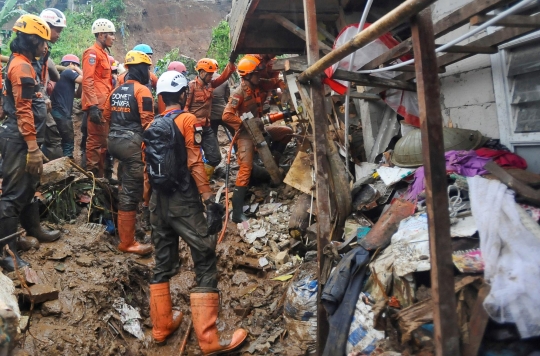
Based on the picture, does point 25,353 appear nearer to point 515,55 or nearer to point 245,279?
point 245,279

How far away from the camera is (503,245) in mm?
2275

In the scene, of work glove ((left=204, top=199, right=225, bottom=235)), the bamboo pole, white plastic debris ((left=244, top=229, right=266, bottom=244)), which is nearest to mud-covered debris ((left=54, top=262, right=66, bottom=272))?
work glove ((left=204, top=199, right=225, bottom=235))

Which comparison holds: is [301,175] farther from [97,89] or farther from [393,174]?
[97,89]

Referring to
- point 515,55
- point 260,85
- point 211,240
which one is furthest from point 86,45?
point 515,55

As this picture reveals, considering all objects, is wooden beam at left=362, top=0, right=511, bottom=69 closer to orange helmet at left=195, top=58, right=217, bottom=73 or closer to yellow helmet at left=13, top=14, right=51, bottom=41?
yellow helmet at left=13, top=14, right=51, bottom=41

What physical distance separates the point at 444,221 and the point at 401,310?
68cm

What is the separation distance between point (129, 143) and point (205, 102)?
6.97 feet

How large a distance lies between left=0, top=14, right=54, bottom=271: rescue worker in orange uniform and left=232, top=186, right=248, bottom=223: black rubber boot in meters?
2.77

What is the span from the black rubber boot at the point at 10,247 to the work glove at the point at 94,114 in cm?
245

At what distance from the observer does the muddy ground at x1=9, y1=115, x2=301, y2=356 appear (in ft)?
11.4

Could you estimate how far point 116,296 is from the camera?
165 inches

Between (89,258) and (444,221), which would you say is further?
(89,258)

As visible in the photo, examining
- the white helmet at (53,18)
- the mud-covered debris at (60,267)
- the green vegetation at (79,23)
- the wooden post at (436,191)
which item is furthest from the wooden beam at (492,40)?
the green vegetation at (79,23)

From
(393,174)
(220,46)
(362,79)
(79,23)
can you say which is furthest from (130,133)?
(79,23)
